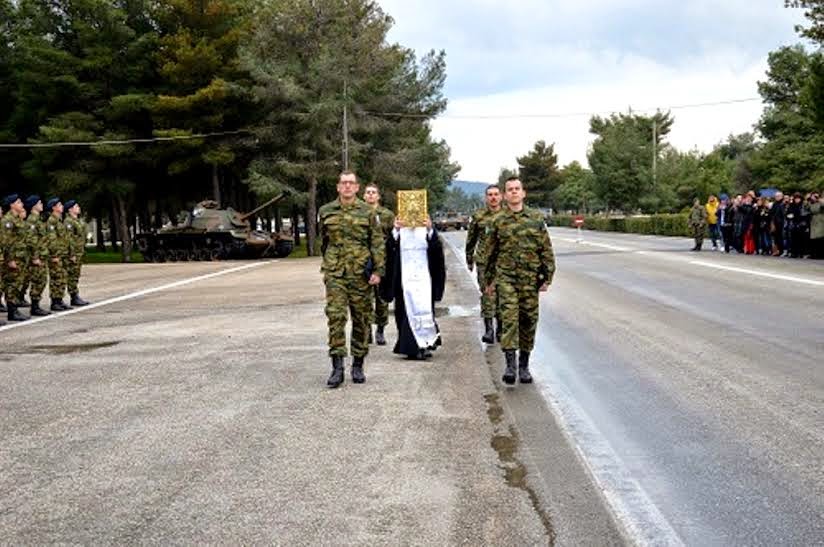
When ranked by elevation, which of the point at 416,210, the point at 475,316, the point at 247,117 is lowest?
the point at 475,316

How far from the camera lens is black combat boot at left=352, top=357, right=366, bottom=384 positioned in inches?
345

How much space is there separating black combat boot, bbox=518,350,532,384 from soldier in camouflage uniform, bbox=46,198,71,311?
36.4 feet

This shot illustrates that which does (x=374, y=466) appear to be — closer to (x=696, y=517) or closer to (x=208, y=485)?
(x=208, y=485)

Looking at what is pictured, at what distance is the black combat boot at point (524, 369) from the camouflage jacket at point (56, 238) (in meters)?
11.1

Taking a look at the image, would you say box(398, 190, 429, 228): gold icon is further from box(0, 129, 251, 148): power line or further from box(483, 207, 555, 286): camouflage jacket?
box(0, 129, 251, 148): power line

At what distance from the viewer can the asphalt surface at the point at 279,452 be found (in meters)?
4.74

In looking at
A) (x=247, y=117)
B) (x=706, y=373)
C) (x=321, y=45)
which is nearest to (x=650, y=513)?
(x=706, y=373)

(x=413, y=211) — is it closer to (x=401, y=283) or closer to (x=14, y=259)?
(x=401, y=283)

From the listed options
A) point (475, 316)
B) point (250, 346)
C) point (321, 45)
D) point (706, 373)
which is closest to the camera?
point (706, 373)

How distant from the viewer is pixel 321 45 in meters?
45.5

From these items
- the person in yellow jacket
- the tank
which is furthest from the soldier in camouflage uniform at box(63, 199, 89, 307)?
the tank

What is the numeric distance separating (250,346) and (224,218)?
30.1 metres

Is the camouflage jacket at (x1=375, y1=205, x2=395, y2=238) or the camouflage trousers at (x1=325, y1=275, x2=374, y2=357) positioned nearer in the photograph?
the camouflage trousers at (x1=325, y1=275, x2=374, y2=357)

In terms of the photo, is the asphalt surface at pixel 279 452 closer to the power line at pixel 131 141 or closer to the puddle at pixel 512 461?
the puddle at pixel 512 461
